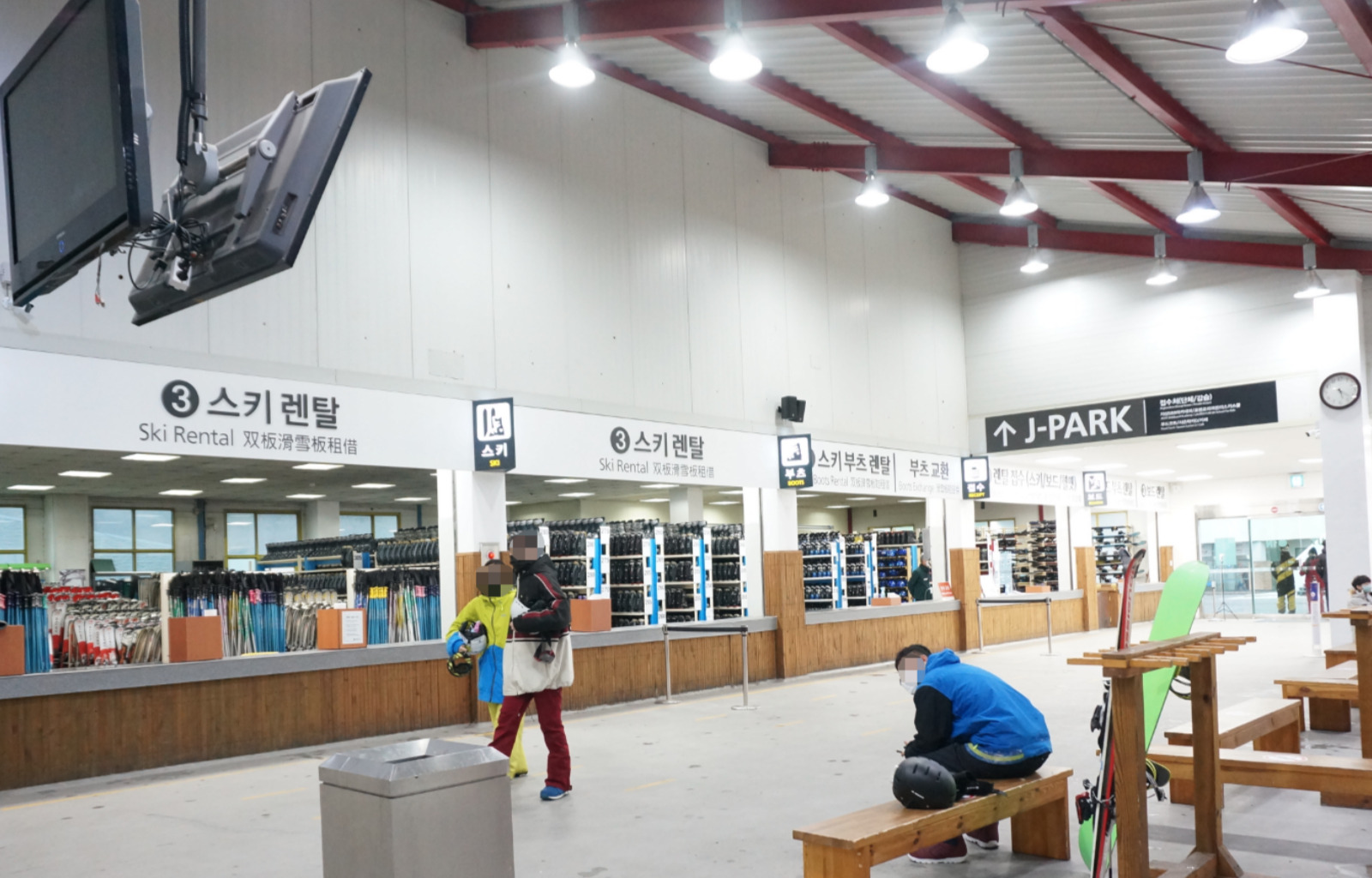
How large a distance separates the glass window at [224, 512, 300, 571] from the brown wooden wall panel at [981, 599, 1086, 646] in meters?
11.5

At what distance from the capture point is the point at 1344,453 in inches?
504

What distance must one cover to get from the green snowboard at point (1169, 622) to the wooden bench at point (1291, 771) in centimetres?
59

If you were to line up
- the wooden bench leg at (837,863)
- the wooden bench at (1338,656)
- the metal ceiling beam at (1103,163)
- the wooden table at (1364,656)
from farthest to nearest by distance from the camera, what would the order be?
the metal ceiling beam at (1103,163) < the wooden bench at (1338,656) < the wooden table at (1364,656) < the wooden bench leg at (837,863)

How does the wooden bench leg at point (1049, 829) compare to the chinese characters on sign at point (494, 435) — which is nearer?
the wooden bench leg at point (1049, 829)

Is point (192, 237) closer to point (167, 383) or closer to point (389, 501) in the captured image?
point (167, 383)

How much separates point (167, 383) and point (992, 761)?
6.17 m

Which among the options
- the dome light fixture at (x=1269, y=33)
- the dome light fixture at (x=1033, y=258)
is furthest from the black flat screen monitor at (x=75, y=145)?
the dome light fixture at (x=1033, y=258)

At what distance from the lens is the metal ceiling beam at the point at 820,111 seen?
1038 cm

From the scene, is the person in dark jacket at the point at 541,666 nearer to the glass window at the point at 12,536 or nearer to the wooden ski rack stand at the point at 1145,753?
the wooden ski rack stand at the point at 1145,753

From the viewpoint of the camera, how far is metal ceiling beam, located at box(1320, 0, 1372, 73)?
6.52 m

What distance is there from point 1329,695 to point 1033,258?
25.6 ft

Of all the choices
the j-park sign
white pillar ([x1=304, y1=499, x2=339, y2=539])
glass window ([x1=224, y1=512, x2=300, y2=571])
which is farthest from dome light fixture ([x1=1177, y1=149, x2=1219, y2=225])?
glass window ([x1=224, y1=512, x2=300, y2=571])

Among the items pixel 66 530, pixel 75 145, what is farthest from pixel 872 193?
pixel 66 530

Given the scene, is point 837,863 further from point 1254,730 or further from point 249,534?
point 249,534
